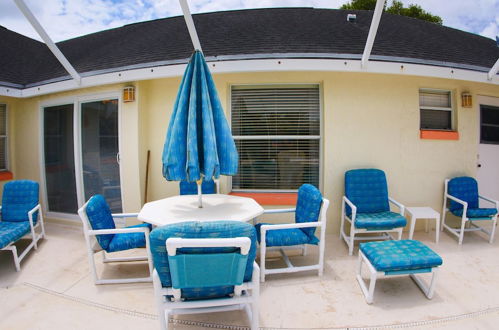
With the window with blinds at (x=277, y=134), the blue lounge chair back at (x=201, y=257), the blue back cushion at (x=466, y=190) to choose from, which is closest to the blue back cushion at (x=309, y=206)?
the window with blinds at (x=277, y=134)

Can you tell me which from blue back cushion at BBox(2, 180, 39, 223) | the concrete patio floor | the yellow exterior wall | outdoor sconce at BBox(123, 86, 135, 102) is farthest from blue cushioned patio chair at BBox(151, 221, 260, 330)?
blue back cushion at BBox(2, 180, 39, 223)

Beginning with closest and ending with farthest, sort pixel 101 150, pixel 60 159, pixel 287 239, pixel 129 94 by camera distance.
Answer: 1. pixel 287 239
2. pixel 129 94
3. pixel 101 150
4. pixel 60 159

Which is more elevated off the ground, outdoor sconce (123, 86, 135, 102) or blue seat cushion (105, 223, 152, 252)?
outdoor sconce (123, 86, 135, 102)

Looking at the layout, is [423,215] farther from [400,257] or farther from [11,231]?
[11,231]

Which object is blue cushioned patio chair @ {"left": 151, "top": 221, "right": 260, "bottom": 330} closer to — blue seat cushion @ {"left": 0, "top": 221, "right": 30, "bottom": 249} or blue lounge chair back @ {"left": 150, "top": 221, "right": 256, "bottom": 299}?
blue lounge chair back @ {"left": 150, "top": 221, "right": 256, "bottom": 299}

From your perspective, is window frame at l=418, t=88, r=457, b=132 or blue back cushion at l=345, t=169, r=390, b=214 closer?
blue back cushion at l=345, t=169, r=390, b=214

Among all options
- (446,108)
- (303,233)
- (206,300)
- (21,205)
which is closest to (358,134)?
(446,108)

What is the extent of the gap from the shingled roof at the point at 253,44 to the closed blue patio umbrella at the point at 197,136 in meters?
1.46

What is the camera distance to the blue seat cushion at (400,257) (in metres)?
2.43

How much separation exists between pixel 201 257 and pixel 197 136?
4.31ft

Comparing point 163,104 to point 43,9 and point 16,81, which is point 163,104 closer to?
point 43,9

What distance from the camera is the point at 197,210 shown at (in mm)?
2789

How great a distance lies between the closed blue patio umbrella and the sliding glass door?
8.40 ft

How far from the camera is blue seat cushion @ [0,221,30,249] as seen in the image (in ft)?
10.3
